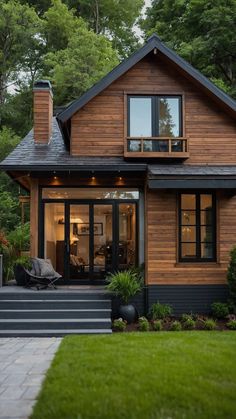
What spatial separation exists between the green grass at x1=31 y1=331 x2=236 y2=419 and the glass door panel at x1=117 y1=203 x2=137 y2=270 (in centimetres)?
428

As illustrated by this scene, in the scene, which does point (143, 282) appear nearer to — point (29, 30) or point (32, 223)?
point (32, 223)

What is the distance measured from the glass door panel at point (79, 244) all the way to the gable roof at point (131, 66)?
2492 mm

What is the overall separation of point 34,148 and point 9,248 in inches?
112

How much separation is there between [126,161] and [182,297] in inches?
144

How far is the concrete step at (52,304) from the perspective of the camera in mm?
10617

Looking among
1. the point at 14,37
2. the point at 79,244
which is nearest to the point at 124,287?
the point at 79,244

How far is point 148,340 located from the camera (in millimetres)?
8352

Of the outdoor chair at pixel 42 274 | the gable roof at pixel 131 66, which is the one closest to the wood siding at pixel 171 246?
the outdoor chair at pixel 42 274

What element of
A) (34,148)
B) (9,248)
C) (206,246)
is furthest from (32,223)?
(206,246)

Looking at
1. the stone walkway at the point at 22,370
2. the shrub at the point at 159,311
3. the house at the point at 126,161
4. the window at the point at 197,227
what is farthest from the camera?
the house at the point at 126,161

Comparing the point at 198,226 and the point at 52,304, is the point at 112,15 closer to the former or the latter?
the point at 198,226

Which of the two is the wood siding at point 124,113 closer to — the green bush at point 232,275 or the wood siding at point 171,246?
the wood siding at point 171,246

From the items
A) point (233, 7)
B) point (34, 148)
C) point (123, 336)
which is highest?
point (233, 7)

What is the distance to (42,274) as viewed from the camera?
1135 centimetres
